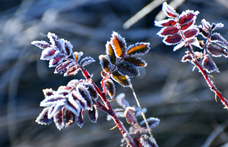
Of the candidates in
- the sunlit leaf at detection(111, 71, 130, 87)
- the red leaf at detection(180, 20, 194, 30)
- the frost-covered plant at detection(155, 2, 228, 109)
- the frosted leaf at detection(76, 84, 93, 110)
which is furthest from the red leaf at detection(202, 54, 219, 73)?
the frosted leaf at detection(76, 84, 93, 110)

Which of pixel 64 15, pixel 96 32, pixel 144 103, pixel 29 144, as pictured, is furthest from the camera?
pixel 64 15

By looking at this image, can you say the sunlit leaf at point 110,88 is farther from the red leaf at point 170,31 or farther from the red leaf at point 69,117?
the red leaf at point 170,31

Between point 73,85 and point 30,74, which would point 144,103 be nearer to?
point 30,74

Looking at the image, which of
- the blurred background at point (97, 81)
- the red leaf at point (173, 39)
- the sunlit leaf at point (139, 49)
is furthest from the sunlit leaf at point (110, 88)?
the blurred background at point (97, 81)

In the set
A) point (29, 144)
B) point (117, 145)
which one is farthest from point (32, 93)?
point (117, 145)

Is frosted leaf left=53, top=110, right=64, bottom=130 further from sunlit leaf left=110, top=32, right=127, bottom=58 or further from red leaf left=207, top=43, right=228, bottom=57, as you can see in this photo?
red leaf left=207, top=43, right=228, bottom=57

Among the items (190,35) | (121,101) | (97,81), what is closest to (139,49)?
(190,35)
